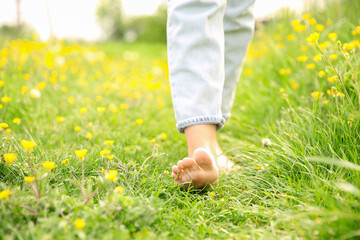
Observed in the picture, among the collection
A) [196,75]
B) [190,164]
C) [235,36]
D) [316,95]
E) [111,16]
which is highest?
[111,16]

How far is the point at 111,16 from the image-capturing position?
26.0 metres

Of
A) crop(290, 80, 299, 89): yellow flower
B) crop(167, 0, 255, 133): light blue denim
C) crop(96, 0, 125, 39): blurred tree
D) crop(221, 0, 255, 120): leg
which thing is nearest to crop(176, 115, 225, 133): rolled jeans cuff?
crop(167, 0, 255, 133): light blue denim

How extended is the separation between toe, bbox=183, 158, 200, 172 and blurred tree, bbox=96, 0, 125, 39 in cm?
2615

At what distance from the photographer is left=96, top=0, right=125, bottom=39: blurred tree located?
2575 cm

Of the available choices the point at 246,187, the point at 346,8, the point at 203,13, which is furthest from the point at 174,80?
the point at 346,8

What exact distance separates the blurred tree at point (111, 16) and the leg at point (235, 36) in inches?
1006

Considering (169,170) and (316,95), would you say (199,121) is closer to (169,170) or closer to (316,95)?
(169,170)

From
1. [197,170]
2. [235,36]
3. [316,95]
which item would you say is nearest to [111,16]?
[235,36]

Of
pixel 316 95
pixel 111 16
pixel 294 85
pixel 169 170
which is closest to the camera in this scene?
pixel 169 170

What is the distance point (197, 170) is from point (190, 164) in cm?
5

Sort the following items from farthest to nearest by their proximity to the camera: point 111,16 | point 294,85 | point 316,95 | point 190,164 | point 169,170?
point 111,16 < point 294,85 < point 316,95 < point 169,170 < point 190,164

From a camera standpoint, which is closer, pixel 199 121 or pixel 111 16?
pixel 199 121

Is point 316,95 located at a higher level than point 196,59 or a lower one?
lower

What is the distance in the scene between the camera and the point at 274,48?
8.80 ft
